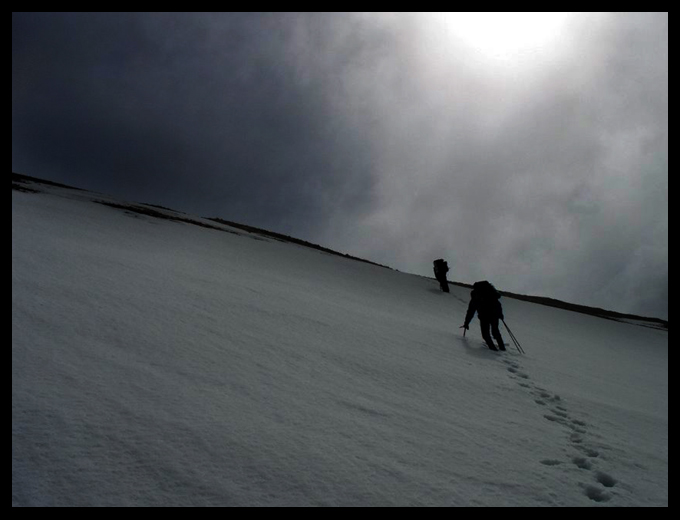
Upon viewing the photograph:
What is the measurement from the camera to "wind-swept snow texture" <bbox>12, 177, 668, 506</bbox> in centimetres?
246

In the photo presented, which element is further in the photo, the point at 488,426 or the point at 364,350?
the point at 364,350

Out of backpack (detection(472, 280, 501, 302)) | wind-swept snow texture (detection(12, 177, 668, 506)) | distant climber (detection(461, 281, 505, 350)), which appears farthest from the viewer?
backpack (detection(472, 280, 501, 302))

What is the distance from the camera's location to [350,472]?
107 inches

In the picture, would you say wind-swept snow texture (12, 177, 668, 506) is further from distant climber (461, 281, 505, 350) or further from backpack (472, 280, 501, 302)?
backpack (472, 280, 501, 302)

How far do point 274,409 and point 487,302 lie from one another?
6.90 metres

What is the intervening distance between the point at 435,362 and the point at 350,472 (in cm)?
401

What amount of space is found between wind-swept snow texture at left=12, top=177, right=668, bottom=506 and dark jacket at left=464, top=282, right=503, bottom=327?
2.88 ft

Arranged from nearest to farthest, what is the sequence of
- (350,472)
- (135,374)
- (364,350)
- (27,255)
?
(350,472) → (135,374) → (364,350) → (27,255)

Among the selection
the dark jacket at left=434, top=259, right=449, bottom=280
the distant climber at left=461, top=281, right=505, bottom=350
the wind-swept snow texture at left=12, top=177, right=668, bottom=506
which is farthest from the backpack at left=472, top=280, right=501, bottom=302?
the dark jacket at left=434, top=259, right=449, bottom=280

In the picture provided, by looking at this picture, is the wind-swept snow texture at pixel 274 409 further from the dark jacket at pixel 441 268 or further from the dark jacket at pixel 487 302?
the dark jacket at pixel 441 268

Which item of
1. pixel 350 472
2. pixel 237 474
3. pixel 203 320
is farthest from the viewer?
pixel 203 320

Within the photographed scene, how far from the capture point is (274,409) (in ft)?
11.3
